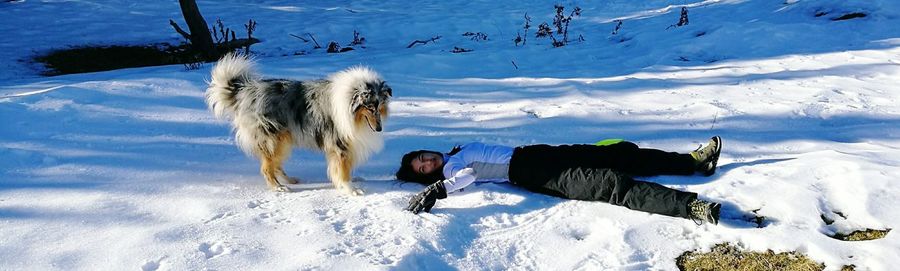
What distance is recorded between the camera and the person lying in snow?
3912 millimetres

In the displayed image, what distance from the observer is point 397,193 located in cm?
438

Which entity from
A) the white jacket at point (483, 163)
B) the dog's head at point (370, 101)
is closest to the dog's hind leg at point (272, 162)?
the dog's head at point (370, 101)

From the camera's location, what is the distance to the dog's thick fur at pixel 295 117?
13.7 feet

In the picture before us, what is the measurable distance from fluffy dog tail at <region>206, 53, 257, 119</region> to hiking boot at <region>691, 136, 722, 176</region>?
3.44m

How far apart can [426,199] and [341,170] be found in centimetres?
80

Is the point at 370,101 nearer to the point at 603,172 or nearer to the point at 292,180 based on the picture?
the point at 292,180

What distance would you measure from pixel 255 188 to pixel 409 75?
4.16 m

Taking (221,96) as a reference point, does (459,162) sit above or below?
below

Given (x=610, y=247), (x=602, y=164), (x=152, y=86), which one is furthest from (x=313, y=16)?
(x=610, y=247)

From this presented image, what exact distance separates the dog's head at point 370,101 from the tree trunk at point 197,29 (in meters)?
7.93

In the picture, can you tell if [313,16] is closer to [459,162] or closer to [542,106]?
[542,106]

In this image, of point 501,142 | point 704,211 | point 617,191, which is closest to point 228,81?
point 501,142

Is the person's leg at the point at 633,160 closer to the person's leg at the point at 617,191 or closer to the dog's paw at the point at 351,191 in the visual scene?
the person's leg at the point at 617,191

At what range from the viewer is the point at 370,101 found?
13.3 feet
